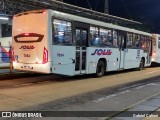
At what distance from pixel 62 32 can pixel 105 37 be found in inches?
166

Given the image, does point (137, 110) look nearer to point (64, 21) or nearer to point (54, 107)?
point (54, 107)

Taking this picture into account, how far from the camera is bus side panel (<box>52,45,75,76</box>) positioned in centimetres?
1372

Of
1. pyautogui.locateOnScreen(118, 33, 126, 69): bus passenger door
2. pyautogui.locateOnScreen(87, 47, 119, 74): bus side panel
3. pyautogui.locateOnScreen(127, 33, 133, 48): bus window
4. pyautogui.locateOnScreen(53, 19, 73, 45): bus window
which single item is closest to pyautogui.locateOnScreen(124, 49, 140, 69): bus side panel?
pyautogui.locateOnScreen(127, 33, 133, 48): bus window

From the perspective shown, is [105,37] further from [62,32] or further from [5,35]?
[5,35]

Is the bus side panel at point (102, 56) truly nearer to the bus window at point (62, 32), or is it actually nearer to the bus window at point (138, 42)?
the bus window at point (62, 32)

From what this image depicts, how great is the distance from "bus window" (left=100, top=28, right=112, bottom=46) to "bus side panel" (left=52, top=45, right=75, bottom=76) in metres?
3.02

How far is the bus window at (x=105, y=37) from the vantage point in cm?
1739

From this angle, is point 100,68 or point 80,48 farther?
point 100,68

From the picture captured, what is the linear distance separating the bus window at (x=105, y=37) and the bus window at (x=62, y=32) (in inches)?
Answer: 122

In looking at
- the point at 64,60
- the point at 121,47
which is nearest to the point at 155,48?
the point at 121,47

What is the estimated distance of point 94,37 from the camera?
1669cm

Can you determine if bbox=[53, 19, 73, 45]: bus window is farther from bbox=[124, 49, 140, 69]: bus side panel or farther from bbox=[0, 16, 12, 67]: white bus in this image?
bbox=[124, 49, 140, 69]: bus side panel

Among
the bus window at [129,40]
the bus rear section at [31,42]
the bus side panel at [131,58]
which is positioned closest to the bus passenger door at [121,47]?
the bus side panel at [131,58]

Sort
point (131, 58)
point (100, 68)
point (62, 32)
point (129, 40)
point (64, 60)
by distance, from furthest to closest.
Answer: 1. point (131, 58)
2. point (129, 40)
3. point (100, 68)
4. point (64, 60)
5. point (62, 32)
